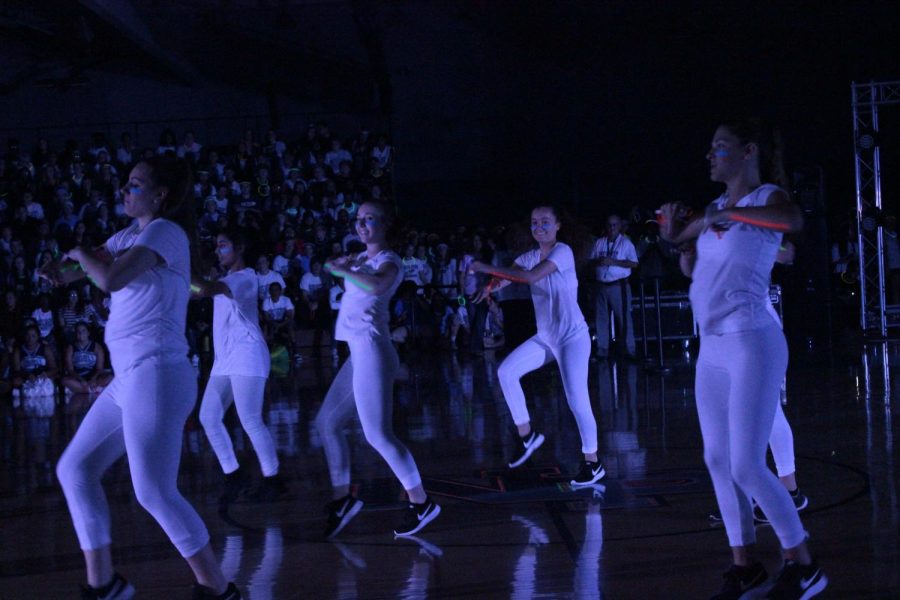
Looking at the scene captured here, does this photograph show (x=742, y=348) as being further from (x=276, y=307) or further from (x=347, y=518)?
(x=276, y=307)

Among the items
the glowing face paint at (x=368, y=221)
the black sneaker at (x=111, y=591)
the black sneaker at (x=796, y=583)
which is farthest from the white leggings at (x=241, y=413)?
the black sneaker at (x=796, y=583)

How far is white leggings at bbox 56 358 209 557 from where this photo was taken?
3.64 m

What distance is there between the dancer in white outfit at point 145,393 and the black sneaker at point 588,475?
8.88ft

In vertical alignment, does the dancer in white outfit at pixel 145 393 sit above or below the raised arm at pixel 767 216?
below

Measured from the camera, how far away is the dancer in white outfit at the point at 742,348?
143 inches

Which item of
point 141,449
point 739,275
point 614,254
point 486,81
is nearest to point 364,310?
point 141,449

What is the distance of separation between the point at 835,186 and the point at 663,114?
375cm

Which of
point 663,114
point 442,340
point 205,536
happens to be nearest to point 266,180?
point 442,340

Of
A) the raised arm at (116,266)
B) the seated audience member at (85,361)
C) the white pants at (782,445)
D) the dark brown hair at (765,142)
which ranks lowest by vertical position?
the white pants at (782,445)

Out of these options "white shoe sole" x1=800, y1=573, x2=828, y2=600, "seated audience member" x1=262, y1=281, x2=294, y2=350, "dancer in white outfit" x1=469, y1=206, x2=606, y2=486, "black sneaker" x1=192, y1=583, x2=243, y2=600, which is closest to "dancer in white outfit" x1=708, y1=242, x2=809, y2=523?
"dancer in white outfit" x1=469, y1=206, x2=606, y2=486

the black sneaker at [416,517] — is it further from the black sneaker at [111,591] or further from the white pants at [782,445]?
the white pants at [782,445]

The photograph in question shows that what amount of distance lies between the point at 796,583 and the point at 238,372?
11.6 ft

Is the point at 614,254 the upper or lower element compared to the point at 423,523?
upper

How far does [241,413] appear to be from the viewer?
20.2 feet
